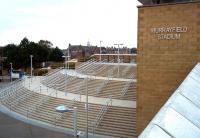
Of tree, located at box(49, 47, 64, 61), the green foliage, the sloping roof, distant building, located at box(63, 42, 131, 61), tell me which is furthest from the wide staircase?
tree, located at box(49, 47, 64, 61)

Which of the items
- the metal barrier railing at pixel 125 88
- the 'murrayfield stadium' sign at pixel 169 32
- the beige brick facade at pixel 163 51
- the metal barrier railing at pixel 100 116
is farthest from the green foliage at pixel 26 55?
the 'murrayfield stadium' sign at pixel 169 32

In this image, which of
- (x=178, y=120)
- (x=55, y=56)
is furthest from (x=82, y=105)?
(x=55, y=56)

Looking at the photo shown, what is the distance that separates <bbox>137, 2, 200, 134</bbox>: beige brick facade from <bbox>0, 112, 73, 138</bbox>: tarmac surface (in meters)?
7.96

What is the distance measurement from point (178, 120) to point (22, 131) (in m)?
19.0

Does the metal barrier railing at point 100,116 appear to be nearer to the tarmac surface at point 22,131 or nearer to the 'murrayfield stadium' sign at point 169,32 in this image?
the tarmac surface at point 22,131

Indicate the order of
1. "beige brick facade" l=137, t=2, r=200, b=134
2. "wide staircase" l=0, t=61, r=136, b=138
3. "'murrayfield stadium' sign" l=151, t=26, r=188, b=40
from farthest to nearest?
"wide staircase" l=0, t=61, r=136, b=138 < "'murrayfield stadium' sign" l=151, t=26, r=188, b=40 < "beige brick facade" l=137, t=2, r=200, b=134

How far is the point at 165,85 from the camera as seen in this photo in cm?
1416

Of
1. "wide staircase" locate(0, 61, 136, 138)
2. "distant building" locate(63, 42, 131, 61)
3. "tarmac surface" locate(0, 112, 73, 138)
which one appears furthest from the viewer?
"distant building" locate(63, 42, 131, 61)

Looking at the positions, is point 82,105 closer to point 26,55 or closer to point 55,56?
point 26,55

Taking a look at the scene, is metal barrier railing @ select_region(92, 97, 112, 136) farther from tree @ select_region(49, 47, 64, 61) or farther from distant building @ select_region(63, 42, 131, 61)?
tree @ select_region(49, 47, 64, 61)

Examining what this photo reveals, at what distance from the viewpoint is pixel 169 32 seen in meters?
14.1

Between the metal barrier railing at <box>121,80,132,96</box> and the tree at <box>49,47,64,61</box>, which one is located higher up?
the tree at <box>49,47,64,61</box>

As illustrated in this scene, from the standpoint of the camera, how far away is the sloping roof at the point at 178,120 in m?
3.93

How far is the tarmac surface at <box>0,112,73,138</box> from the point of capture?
20953mm
